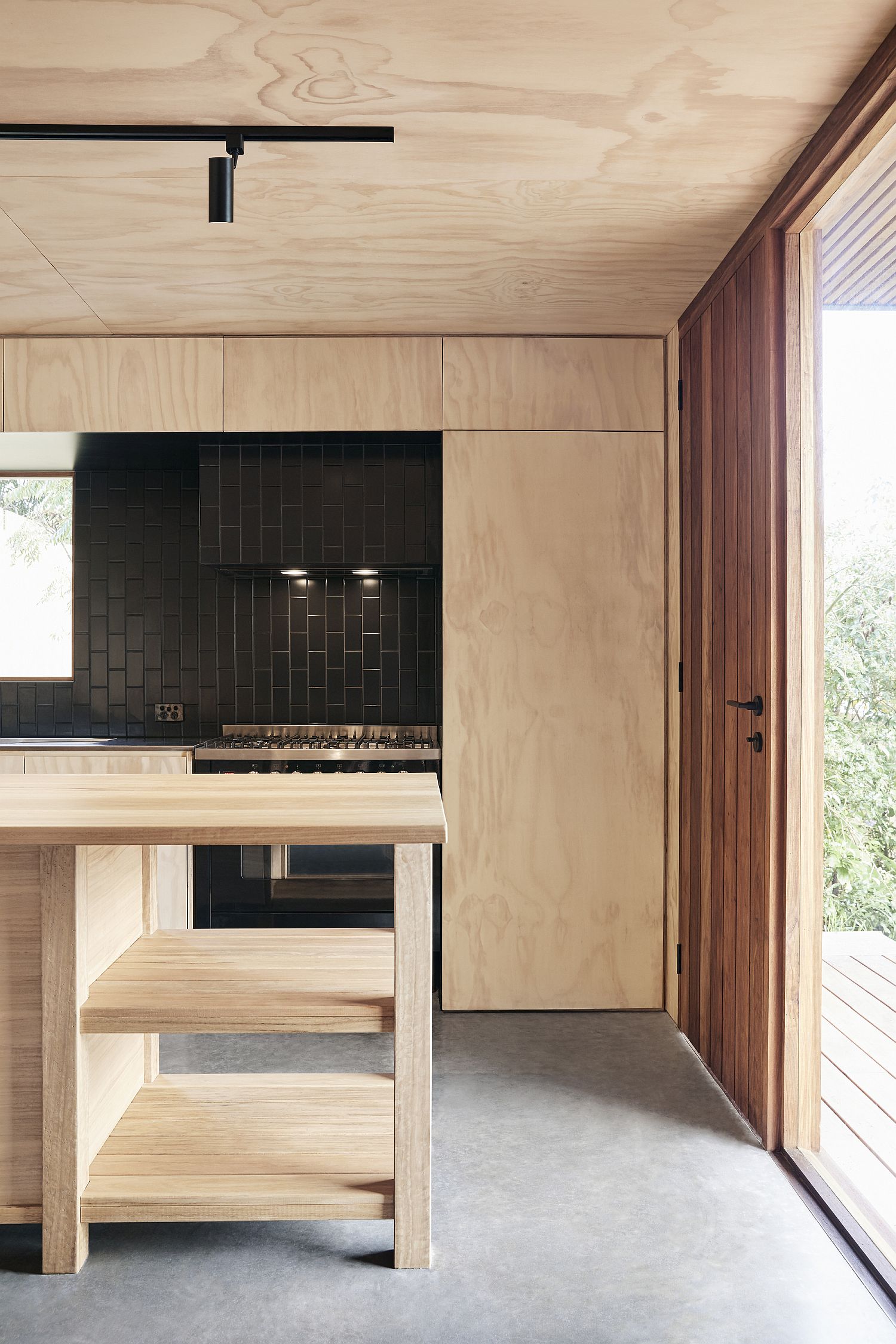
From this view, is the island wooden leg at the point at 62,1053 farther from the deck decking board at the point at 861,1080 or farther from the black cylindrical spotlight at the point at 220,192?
the deck decking board at the point at 861,1080

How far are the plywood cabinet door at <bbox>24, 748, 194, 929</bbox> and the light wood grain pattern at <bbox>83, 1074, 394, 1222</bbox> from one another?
Result: 1.19 m

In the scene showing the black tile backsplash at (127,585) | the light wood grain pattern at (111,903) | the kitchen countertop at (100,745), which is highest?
the black tile backsplash at (127,585)

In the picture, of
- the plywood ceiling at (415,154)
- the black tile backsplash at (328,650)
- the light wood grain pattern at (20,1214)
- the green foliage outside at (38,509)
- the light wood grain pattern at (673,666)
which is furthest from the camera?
the green foliage outside at (38,509)

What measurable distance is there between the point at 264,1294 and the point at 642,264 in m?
2.73

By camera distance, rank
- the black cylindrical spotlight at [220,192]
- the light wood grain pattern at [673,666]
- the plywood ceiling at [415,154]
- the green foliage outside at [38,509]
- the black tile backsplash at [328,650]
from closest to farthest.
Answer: the plywood ceiling at [415,154] → the black cylindrical spotlight at [220,192] → the light wood grain pattern at [673,666] → the black tile backsplash at [328,650] → the green foliage outside at [38,509]

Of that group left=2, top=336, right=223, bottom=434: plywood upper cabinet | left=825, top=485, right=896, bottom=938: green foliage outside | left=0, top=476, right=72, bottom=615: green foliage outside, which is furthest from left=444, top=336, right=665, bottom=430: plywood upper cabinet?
left=0, top=476, right=72, bottom=615: green foliage outside

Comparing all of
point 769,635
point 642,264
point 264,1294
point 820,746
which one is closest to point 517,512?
point 642,264

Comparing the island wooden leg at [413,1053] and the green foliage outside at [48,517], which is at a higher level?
the green foliage outside at [48,517]

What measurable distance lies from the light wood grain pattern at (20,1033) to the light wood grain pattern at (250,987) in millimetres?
139

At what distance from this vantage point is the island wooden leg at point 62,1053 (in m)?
1.83

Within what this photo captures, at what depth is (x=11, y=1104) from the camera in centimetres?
190

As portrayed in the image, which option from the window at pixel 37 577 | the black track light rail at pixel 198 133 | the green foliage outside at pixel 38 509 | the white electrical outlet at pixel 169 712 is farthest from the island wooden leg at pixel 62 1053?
the green foliage outside at pixel 38 509

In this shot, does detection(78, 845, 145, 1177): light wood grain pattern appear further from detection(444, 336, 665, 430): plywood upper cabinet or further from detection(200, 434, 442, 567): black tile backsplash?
detection(444, 336, 665, 430): plywood upper cabinet

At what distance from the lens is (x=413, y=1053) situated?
184 centimetres
